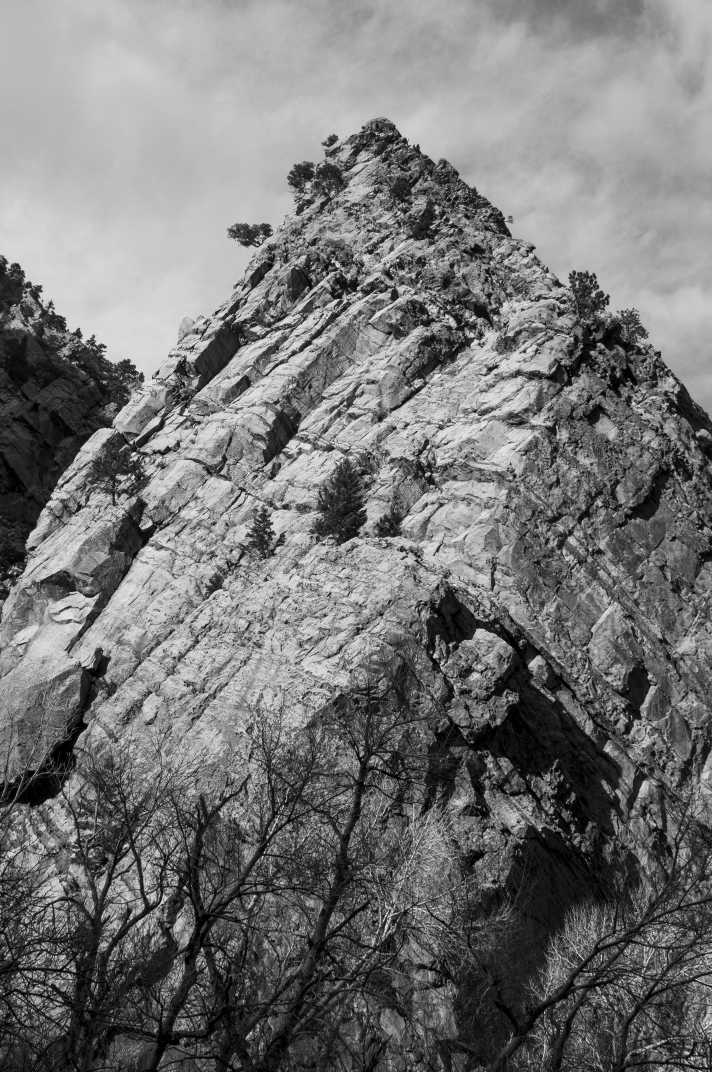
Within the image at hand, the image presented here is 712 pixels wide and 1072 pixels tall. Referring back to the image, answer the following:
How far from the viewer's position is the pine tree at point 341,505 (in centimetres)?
3012

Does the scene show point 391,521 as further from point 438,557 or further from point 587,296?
point 587,296

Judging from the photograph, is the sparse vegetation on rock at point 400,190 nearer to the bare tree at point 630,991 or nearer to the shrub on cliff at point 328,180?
the shrub on cliff at point 328,180

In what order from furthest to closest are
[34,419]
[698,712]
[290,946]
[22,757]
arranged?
[34,419]
[698,712]
[22,757]
[290,946]

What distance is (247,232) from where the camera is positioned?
6106 centimetres

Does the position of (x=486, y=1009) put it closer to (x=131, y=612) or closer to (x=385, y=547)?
(x=385, y=547)

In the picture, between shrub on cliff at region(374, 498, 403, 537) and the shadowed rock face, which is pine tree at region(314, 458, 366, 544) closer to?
the shadowed rock face

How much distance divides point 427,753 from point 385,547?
344 inches

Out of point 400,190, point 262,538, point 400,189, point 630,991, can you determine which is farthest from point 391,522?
point 400,189

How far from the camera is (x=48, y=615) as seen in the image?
32.3 meters

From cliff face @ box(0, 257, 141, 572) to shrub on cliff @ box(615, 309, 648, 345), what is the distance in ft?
121

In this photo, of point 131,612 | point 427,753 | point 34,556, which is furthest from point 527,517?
point 34,556

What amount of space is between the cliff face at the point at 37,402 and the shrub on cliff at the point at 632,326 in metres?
36.9

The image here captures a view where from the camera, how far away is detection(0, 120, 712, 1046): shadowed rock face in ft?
76.1

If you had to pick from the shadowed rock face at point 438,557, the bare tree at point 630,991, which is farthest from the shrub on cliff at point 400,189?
the bare tree at point 630,991
